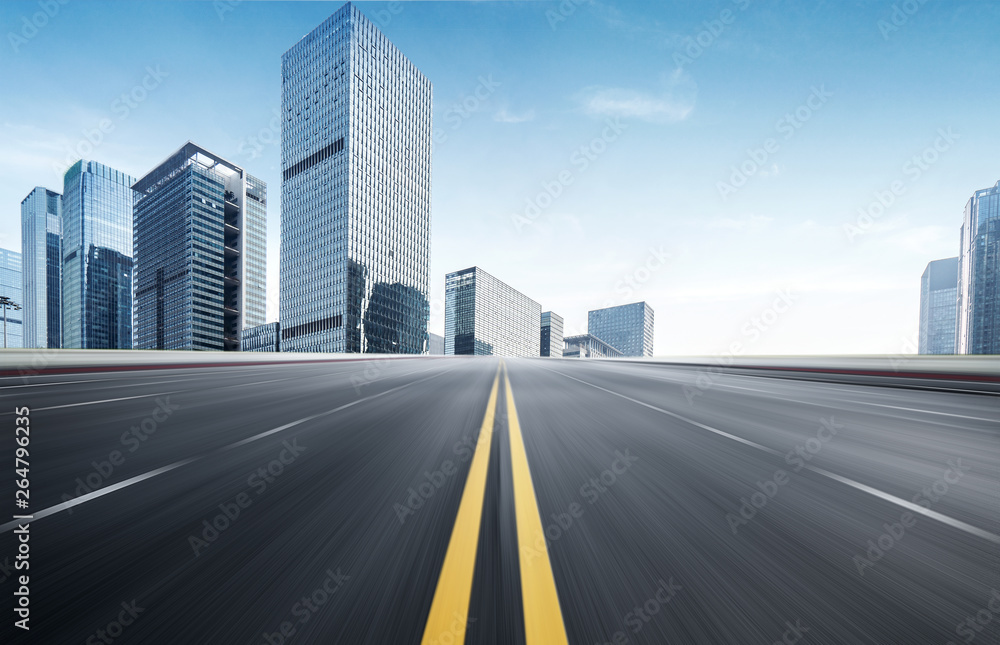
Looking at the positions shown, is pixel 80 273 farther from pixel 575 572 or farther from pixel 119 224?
→ pixel 575 572

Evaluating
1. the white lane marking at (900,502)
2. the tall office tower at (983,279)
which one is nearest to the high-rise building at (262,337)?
the white lane marking at (900,502)

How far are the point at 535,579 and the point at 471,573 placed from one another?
307mm

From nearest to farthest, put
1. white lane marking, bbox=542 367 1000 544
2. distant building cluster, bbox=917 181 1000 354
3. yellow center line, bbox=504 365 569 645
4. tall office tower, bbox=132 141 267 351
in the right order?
yellow center line, bbox=504 365 569 645
white lane marking, bbox=542 367 1000 544
distant building cluster, bbox=917 181 1000 354
tall office tower, bbox=132 141 267 351

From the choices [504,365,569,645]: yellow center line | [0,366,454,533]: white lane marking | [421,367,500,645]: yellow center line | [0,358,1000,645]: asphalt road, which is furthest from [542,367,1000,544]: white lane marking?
[0,366,454,533]: white lane marking

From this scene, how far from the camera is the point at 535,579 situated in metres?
1.90

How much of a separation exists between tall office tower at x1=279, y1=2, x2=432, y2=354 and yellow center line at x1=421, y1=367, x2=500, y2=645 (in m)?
122

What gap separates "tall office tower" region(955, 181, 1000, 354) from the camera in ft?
302

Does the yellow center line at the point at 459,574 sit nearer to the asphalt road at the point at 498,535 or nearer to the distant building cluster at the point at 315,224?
the asphalt road at the point at 498,535

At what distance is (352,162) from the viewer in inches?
4904

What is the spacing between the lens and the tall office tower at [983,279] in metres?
92.1

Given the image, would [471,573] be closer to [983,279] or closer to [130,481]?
[130,481]

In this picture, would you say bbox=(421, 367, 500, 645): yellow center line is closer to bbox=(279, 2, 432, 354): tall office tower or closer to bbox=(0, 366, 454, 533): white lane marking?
bbox=(0, 366, 454, 533): white lane marking

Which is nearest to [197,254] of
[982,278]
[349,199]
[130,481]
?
[349,199]

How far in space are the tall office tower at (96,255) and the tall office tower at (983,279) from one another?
28283 cm
